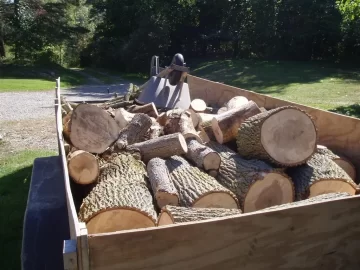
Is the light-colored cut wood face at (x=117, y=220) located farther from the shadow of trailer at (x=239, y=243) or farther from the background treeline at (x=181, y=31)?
the background treeline at (x=181, y=31)

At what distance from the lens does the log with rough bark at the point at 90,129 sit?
4.38 m

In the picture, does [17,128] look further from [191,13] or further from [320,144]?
[191,13]

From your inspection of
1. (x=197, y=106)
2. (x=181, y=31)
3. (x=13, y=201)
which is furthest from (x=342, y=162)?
(x=181, y=31)

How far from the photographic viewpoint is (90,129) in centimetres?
446

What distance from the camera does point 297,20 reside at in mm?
23062

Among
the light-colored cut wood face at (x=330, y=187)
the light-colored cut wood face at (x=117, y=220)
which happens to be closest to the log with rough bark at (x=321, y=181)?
the light-colored cut wood face at (x=330, y=187)

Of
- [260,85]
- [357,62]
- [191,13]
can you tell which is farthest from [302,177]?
[191,13]

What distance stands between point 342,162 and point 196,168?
127 centimetres

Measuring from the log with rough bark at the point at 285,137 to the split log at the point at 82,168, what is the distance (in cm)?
139

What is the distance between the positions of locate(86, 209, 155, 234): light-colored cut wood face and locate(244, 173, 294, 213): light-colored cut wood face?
92cm

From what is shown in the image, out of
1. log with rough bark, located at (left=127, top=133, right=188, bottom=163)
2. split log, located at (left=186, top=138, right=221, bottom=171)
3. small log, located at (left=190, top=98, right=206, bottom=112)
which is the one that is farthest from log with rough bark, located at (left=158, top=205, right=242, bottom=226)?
small log, located at (left=190, top=98, right=206, bottom=112)

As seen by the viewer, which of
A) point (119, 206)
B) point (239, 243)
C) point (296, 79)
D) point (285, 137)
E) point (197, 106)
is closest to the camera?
point (239, 243)

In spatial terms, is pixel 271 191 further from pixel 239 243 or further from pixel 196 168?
pixel 239 243

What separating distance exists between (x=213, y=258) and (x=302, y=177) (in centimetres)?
183
